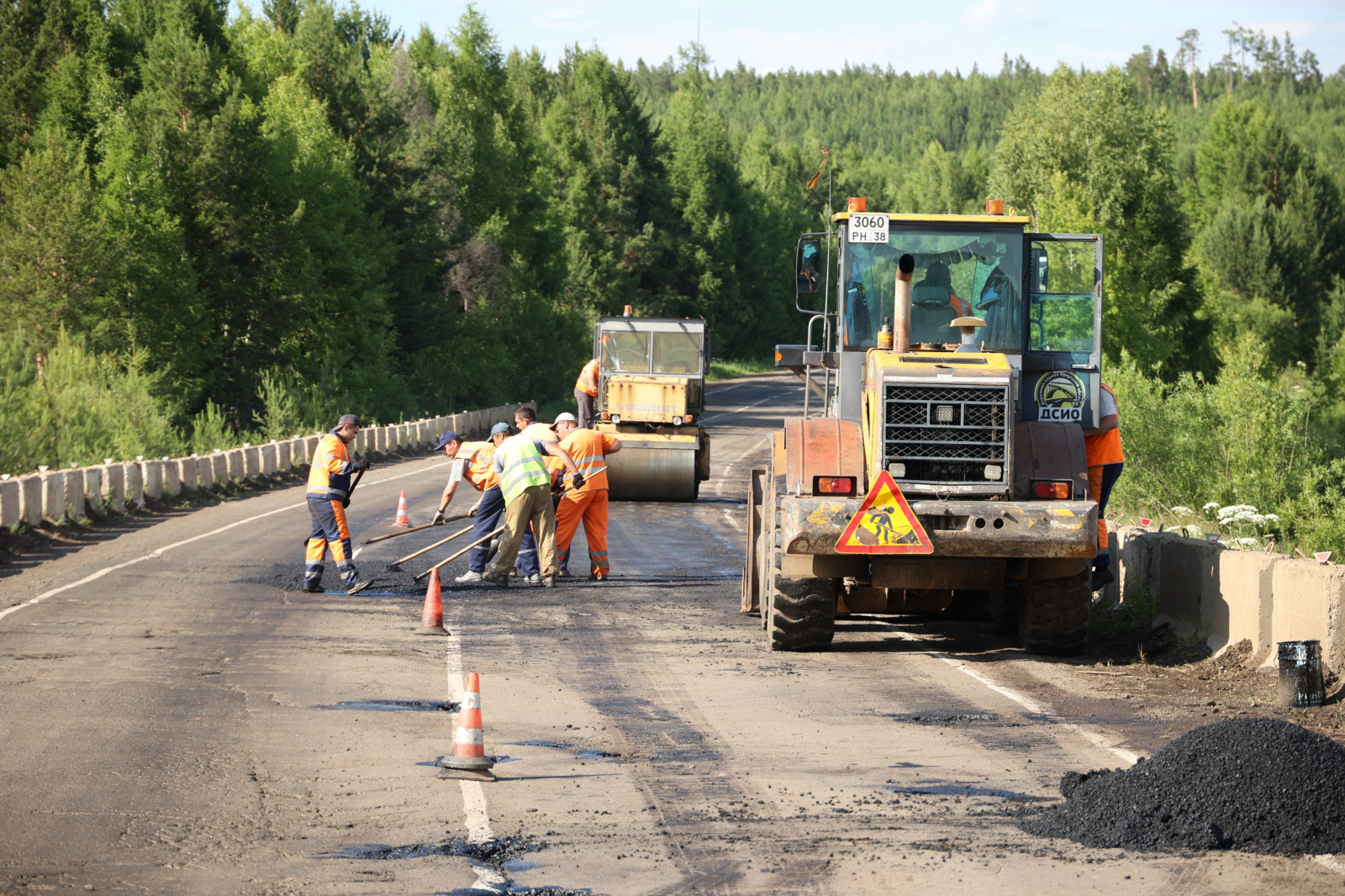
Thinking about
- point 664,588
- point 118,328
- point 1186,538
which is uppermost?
point 118,328

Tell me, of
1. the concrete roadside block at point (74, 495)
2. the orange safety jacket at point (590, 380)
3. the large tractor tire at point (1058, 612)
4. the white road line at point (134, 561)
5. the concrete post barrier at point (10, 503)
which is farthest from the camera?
the orange safety jacket at point (590, 380)

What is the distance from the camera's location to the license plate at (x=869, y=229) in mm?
11156

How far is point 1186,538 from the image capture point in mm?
11430

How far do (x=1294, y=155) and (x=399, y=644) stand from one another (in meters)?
79.5

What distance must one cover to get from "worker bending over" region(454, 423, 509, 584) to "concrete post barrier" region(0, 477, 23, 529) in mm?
6811

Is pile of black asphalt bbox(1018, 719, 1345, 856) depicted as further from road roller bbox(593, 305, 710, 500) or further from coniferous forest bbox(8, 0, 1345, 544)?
road roller bbox(593, 305, 710, 500)

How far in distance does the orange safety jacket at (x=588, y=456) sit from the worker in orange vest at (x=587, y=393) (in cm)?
966

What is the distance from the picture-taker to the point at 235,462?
27.5m

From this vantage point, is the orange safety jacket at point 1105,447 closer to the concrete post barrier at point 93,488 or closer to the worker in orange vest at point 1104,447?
the worker in orange vest at point 1104,447

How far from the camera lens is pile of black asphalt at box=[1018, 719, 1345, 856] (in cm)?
616

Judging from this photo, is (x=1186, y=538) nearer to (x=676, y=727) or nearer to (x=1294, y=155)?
(x=676, y=727)

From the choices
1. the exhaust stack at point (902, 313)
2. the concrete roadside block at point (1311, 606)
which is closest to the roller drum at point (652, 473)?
the exhaust stack at point (902, 313)

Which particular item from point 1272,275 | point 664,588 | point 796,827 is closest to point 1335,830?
point 796,827

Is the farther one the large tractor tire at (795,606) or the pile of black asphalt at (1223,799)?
the large tractor tire at (795,606)
